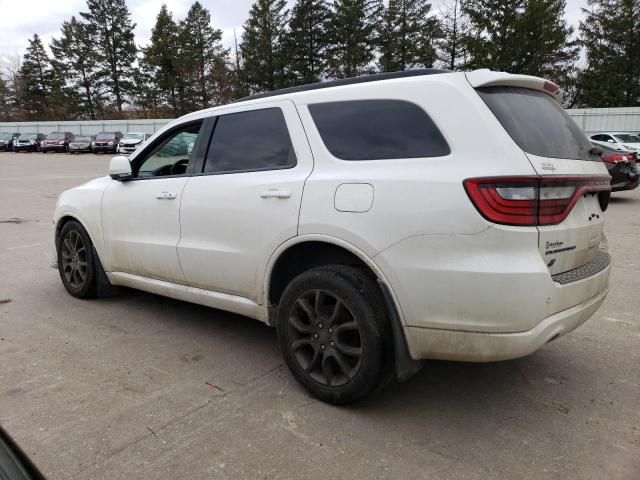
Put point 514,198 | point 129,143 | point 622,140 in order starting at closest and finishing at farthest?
point 514,198 < point 622,140 < point 129,143

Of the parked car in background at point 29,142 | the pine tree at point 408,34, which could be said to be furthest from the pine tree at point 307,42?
the parked car in background at point 29,142

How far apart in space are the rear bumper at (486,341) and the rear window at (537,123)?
85 centimetres

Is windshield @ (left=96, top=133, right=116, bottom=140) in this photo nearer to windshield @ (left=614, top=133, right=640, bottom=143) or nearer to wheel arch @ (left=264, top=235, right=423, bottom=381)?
windshield @ (left=614, top=133, right=640, bottom=143)

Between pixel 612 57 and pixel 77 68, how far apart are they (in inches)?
2347

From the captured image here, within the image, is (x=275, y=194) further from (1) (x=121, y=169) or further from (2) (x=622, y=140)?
(2) (x=622, y=140)

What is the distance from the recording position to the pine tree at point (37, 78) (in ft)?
239

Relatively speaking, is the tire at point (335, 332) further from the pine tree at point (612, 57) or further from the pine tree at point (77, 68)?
the pine tree at point (77, 68)

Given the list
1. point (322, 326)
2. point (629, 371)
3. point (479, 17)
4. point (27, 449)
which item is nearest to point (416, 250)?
point (322, 326)

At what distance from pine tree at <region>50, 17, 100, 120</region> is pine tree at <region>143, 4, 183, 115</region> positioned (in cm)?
898

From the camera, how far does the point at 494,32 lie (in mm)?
44094

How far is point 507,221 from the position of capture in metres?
2.46

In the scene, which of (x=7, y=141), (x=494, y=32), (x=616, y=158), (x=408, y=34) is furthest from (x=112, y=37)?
(x=616, y=158)

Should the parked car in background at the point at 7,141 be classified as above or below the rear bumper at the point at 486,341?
above

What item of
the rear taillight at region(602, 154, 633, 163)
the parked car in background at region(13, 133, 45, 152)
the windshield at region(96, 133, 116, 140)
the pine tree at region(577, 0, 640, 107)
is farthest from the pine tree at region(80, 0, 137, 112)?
the rear taillight at region(602, 154, 633, 163)
